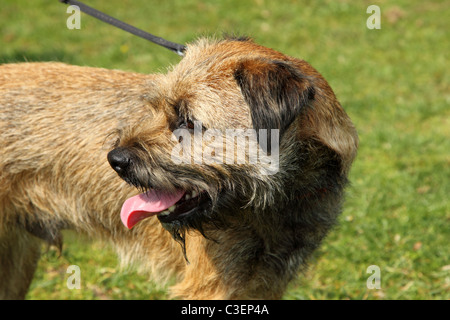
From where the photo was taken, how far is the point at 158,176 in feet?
10.1

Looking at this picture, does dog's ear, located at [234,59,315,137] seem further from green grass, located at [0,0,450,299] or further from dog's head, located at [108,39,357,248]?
green grass, located at [0,0,450,299]

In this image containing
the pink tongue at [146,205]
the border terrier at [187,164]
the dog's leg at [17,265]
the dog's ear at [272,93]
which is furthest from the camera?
the dog's leg at [17,265]

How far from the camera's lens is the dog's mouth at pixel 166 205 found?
127 inches

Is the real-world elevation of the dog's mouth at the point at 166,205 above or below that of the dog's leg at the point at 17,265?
above

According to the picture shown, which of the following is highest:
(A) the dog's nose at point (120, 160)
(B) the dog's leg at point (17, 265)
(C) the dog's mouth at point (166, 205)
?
(A) the dog's nose at point (120, 160)

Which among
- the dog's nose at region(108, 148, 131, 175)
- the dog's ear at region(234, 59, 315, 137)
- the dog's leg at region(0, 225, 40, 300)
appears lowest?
the dog's leg at region(0, 225, 40, 300)

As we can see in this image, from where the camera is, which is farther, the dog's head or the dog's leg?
the dog's leg

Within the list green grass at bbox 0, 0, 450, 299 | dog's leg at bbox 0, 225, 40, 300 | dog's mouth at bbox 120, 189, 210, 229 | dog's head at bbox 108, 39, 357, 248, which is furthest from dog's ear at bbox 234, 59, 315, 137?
dog's leg at bbox 0, 225, 40, 300

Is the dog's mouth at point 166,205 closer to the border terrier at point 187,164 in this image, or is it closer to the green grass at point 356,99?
the border terrier at point 187,164

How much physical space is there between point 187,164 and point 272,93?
0.60 metres

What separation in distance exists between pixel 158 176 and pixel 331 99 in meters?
1.10

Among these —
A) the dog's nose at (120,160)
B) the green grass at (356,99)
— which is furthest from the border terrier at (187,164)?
the green grass at (356,99)

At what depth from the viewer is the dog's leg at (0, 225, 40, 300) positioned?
4387 millimetres
